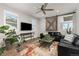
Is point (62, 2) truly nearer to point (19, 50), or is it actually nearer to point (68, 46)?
point (68, 46)

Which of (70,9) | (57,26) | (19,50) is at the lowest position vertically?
(19,50)

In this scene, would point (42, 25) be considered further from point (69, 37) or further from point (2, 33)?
point (2, 33)

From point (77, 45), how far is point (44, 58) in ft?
2.53

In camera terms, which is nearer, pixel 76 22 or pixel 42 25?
pixel 76 22

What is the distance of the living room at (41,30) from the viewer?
2.28 m

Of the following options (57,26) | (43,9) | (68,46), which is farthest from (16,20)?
(68,46)


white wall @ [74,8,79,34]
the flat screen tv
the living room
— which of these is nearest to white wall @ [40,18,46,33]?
the living room

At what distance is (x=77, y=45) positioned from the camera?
7.49 ft

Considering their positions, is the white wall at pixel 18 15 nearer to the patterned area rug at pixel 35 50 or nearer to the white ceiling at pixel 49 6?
the white ceiling at pixel 49 6

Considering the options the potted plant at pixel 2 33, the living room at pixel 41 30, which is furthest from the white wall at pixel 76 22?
the potted plant at pixel 2 33

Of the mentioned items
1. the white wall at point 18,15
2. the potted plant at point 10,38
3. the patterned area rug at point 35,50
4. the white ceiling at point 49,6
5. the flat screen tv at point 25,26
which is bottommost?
the patterned area rug at point 35,50

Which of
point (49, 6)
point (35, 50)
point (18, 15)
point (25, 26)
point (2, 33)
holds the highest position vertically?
point (49, 6)

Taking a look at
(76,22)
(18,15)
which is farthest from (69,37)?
(18,15)

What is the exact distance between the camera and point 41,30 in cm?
246
